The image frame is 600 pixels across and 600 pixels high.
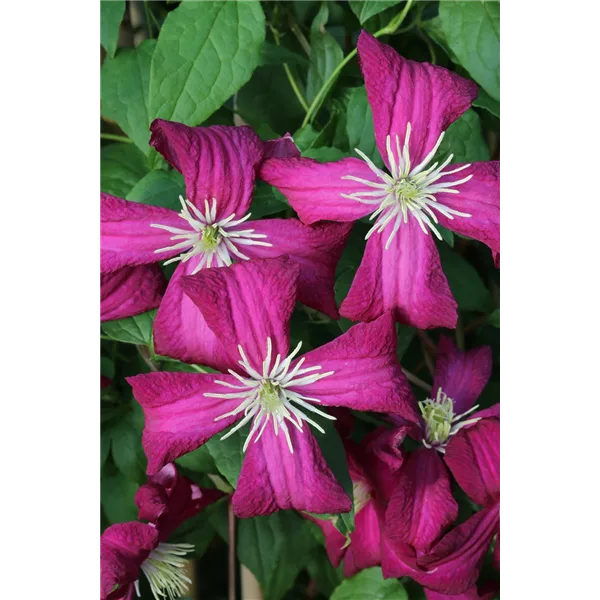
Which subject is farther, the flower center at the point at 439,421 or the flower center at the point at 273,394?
the flower center at the point at 439,421

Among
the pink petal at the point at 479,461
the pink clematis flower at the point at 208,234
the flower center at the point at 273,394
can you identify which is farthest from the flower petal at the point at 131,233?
the pink petal at the point at 479,461

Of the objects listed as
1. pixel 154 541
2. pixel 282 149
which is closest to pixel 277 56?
pixel 282 149

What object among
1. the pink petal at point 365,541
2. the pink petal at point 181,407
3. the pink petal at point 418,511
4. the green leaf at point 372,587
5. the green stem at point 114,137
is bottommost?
the green leaf at point 372,587

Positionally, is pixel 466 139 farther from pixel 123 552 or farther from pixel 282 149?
pixel 123 552

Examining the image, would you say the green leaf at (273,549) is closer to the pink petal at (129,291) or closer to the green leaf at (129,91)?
the pink petal at (129,291)

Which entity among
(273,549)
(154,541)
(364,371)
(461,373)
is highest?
(364,371)
